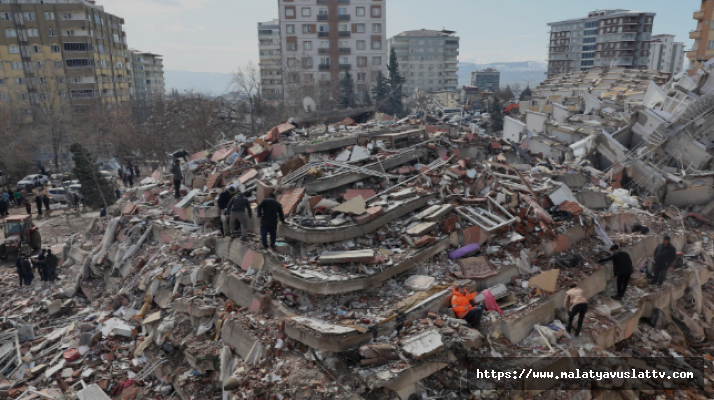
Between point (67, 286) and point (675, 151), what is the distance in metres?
19.8

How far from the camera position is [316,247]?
776cm

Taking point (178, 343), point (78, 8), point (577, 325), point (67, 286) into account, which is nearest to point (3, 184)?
point (67, 286)

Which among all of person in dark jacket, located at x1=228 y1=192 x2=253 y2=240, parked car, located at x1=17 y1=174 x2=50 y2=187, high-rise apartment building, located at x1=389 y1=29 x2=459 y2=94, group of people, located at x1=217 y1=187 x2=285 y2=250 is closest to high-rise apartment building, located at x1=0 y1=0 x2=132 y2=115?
parked car, located at x1=17 y1=174 x2=50 y2=187

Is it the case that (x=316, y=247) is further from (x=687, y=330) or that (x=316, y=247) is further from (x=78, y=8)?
(x=78, y=8)

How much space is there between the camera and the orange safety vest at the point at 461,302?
6617 millimetres

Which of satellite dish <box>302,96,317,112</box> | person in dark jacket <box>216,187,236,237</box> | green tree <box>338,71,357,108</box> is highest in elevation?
green tree <box>338,71,357,108</box>

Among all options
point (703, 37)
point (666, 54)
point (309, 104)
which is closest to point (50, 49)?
point (309, 104)

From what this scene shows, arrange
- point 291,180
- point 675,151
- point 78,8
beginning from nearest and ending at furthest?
point 291,180 → point 675,151 → point 78,8

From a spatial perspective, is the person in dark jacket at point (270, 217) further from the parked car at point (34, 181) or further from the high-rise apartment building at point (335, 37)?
the high-rise apartment building at point (335, 37)

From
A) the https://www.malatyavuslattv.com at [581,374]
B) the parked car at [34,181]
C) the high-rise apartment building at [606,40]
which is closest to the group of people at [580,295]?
the https://www.malatyavuslattv.com at [581,374]

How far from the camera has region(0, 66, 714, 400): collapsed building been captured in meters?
6.00

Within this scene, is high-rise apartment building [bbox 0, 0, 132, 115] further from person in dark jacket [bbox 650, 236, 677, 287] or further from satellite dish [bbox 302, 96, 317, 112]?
person in dark jacket [bbox 650, 236, 677, 287]

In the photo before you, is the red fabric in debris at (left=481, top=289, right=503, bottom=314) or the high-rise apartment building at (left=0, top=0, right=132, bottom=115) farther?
the high-rise apartment building at (left=0, top=0, right=132, bottom=115)

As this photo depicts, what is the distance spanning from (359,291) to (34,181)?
24699 mm
